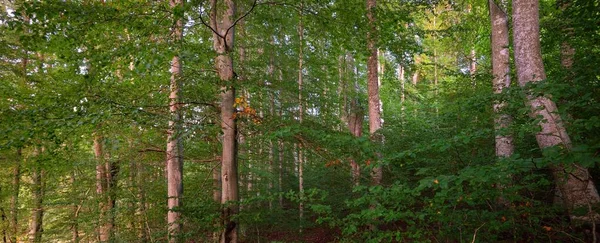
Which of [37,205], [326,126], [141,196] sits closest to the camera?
[326,126]

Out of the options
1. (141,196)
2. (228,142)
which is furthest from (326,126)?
(141,196)

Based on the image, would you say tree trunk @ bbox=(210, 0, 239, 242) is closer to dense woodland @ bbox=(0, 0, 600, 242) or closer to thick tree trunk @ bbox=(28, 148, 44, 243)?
dense woodland @ bbox=(0, 0, 600, 242)

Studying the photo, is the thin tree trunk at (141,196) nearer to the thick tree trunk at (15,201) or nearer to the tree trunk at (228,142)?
the tree trunk at (228,142)

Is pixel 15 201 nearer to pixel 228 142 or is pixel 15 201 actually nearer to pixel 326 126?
pixel 228 142

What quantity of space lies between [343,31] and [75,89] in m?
4.32

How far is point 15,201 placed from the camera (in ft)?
34.9

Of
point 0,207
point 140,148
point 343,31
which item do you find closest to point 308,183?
point 140,148

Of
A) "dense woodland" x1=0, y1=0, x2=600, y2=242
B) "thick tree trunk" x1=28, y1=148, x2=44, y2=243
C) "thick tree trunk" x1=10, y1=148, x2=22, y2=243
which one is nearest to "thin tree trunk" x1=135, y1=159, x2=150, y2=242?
"dense woodland" x1=0, y1=0, x2=600, y2=242

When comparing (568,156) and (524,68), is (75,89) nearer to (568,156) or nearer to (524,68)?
(568,156)

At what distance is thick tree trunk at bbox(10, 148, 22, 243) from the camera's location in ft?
32.6

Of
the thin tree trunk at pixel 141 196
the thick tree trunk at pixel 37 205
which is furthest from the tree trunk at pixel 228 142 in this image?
the thick tree trunk at pixel 37 205

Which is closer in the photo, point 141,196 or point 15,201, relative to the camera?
point 141,196

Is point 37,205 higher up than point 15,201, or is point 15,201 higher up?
point 15,201

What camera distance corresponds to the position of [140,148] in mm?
7203
